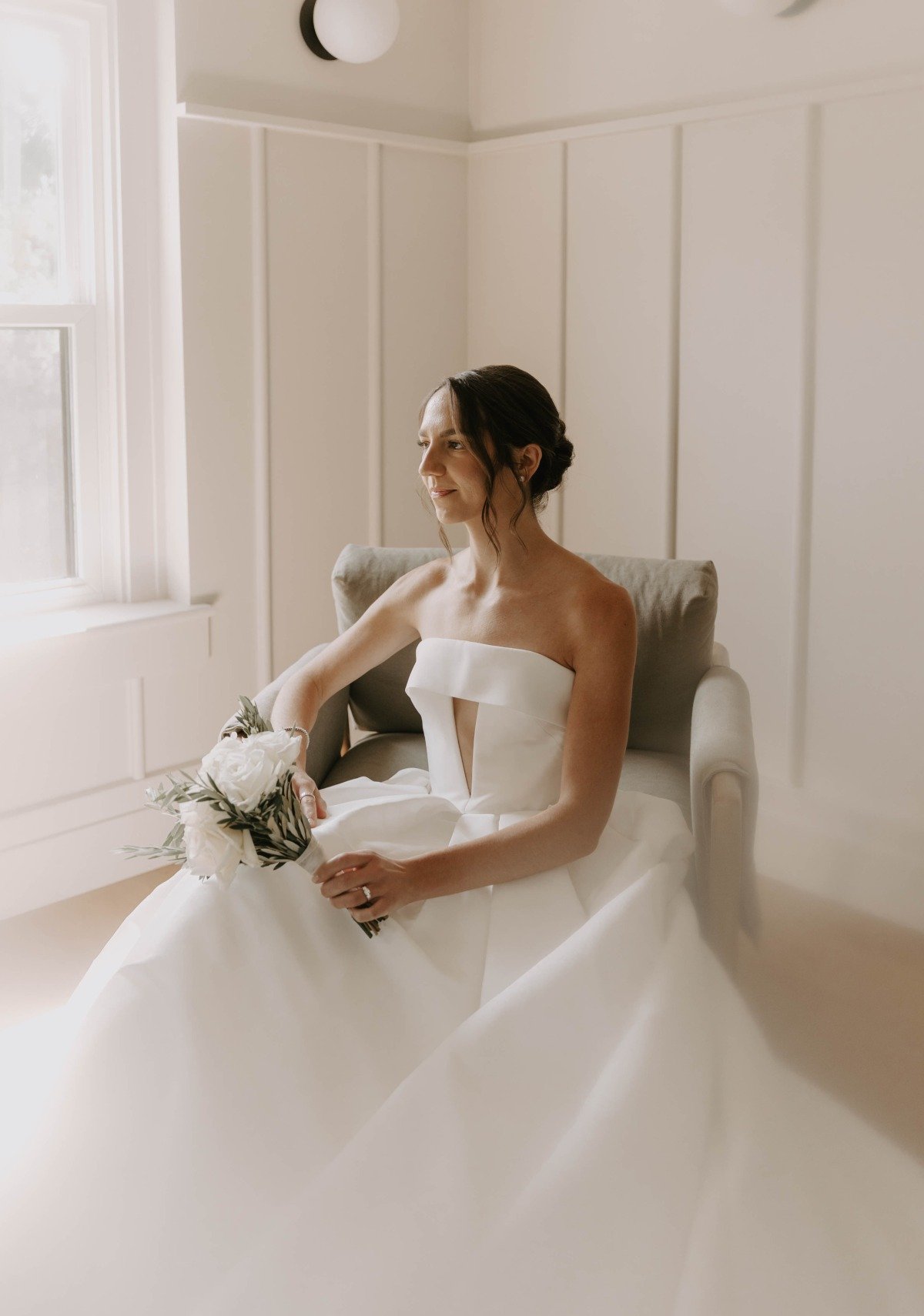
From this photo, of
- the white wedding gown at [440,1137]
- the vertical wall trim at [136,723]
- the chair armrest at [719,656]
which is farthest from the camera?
the vertical wall trim at [136,723]

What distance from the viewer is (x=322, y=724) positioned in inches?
94.6

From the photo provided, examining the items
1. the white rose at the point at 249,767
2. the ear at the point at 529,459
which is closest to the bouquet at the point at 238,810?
the white rose at the point at 249,767

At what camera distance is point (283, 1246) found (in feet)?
4.04

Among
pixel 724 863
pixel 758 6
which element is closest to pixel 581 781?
pixel 724 863

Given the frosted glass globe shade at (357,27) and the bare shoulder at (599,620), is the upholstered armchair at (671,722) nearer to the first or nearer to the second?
the bare shoulder at (599,620)

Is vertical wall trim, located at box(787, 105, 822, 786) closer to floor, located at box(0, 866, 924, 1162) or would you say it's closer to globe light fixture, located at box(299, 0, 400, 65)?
floor, located at box(0, 866, 924, 1162)

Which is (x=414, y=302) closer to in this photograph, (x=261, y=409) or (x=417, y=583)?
(x=261, y=409)

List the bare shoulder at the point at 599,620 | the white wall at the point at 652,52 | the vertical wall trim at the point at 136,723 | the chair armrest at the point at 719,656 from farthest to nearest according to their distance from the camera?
1. the vertical wall trim at the point at 136,723
2. the white wall at the point at 652,52
3. the chair armrest at the point at 719,656
4. the bare shoulder at the point at 599,620

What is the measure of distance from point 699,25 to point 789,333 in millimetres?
799

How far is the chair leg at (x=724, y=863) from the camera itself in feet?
6.20

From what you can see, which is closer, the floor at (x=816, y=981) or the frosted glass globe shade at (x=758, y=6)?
the floor at (x=816, y=981)

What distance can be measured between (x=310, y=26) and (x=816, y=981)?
2672mm

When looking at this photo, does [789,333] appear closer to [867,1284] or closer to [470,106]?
[470,106]

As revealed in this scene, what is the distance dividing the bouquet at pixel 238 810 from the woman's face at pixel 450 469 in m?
0.53
